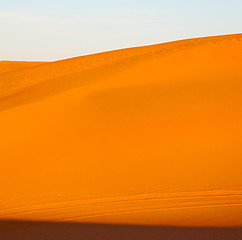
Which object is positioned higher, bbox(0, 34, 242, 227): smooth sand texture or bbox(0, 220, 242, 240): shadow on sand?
bbox(0, 34, 242, 227): smooth sand texture

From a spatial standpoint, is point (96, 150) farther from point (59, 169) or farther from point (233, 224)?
point (233, 224)

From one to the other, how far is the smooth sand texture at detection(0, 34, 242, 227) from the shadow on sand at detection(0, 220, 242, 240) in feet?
1.14

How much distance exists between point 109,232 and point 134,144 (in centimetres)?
448

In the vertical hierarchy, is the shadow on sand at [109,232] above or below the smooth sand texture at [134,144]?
below

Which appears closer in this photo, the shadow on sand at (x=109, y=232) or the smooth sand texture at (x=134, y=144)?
the shadow on sand at (x=109, y=232)

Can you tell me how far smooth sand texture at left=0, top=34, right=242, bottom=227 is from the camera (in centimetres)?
771

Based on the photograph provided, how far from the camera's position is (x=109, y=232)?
642 cm

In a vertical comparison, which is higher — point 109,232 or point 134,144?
point 134,144

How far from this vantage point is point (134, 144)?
425 inches

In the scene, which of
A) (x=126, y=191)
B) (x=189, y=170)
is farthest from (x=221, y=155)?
(x=126, y=191)

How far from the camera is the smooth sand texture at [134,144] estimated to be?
25.3ft

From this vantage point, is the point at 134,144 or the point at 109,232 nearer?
the point at 109,232

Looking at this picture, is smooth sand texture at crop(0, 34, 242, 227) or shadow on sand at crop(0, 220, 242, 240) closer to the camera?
shadow on sand at crop(0, 220, 242, 240)

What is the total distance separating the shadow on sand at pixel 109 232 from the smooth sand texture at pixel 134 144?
346mm
